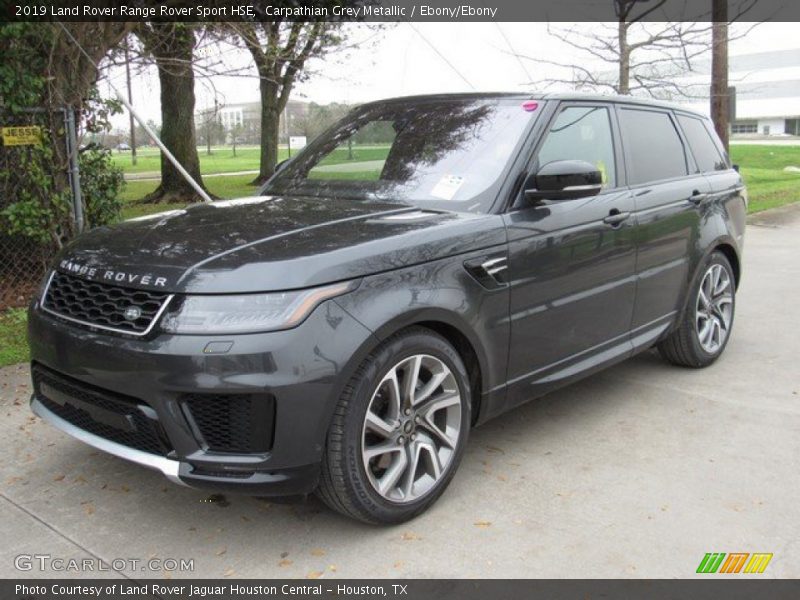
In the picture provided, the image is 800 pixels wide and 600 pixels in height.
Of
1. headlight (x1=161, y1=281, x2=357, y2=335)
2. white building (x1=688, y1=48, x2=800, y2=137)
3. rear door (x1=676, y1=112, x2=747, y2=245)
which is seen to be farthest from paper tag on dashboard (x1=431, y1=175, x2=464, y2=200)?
white building (x1=688, y1=48, x2=800, y2=137)

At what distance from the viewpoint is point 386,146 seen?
4.47 metres

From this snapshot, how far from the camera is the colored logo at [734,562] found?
312cm

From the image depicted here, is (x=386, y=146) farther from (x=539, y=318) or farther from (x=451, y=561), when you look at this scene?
(x=451, y=561)

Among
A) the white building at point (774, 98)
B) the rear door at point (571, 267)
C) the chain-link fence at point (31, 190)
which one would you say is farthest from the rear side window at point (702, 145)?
the white building at point (774, 98)

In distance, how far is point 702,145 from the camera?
5699 millimetres

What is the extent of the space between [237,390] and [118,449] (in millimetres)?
658

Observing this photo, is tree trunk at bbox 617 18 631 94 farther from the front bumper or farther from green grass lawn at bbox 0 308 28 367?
the front bumper

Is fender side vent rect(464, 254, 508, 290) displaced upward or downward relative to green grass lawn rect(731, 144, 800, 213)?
downward

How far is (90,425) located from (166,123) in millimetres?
13732

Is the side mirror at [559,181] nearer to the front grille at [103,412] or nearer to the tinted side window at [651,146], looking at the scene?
the tinted side window at [651,146]

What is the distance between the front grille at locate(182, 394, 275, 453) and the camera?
9.55 ft
